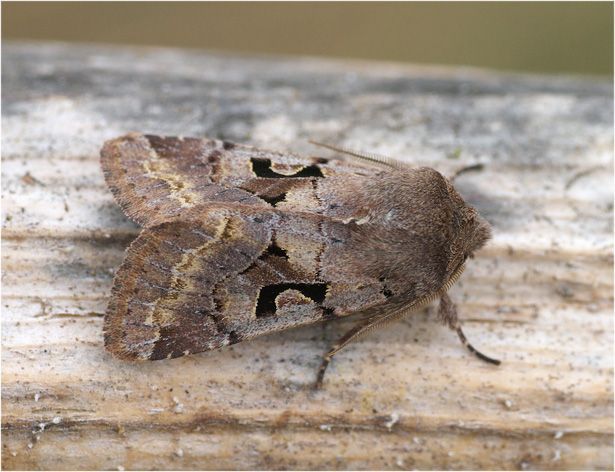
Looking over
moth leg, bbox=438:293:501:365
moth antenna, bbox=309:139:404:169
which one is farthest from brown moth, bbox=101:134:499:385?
moth antenna, bbox=309:139:404:169

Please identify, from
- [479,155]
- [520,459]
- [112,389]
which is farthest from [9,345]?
[479,155]

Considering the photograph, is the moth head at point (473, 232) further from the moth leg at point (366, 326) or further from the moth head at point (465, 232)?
the moth leg at point (366, 326)

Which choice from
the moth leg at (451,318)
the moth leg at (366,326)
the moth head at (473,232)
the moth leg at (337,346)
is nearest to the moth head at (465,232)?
the moth head at (473,232)

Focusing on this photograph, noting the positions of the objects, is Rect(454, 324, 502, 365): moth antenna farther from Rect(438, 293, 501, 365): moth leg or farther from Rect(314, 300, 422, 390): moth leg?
Rect(314, 300, 422, 390): moth leg

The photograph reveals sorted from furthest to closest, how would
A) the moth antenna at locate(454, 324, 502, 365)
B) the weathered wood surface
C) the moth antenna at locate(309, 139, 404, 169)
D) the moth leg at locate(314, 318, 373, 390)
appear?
the moth antenna at locate(309, 139, 404, 169)
the moth antenna at locate(454, 324, 502, 365)
the moth leg at locate(314, 318, 373, 390)
the weathered wood surface

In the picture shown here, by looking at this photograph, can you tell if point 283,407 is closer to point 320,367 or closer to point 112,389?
point 320,367

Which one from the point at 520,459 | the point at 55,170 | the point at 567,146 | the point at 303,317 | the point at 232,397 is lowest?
the point at 520,459

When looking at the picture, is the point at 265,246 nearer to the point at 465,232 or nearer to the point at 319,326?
the point at 319,326
